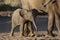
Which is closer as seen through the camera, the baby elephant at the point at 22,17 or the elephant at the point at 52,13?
the elephant at the point at 52,13

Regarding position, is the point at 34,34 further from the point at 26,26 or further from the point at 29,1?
the point at 29,1

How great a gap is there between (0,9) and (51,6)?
762 inches

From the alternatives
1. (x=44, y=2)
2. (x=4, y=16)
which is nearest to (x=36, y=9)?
(x=44, y=2)

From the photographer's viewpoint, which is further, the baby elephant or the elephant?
the baby elephant

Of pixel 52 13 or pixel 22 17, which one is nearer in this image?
pixel 52 13

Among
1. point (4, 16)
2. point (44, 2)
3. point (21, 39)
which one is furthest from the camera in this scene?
point (4, 16)

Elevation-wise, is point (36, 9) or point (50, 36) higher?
point (36, 9)

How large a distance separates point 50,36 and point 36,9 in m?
1.09

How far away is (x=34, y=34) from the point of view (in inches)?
A: 382

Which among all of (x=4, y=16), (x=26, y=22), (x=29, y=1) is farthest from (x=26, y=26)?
(x=4, y=16)

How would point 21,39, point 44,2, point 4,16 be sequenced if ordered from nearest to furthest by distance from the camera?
point 21,39 < point 44,2 < point 4,16

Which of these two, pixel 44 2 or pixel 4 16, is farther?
pixel 4 16

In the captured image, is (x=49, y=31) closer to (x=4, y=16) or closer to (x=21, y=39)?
(x=21, y=39)

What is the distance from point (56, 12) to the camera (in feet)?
30.2
